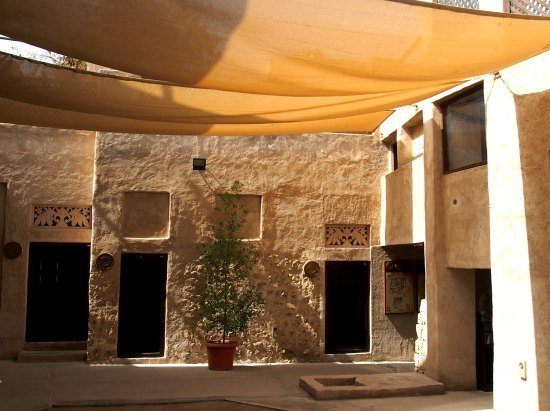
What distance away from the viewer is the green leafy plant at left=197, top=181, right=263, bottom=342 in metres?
9.10

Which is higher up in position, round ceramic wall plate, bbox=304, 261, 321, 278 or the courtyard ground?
round ceramic wall plate, bbox=304, 261, 321, 278

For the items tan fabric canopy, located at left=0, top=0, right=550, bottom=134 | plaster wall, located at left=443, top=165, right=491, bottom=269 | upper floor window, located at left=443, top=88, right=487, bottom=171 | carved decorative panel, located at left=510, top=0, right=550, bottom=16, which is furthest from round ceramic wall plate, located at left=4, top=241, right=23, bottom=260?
carved decorative panel, located at left=510, top=0, right=550, bottom=16

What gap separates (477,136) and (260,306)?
4419 mm

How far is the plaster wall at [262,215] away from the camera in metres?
9.37

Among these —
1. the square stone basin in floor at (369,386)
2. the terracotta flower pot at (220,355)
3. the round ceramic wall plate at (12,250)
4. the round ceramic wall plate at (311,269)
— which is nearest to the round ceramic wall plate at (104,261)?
the round ceramic wall plate at (12,250)

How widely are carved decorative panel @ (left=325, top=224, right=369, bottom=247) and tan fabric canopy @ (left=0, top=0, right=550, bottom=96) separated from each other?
5.30 m

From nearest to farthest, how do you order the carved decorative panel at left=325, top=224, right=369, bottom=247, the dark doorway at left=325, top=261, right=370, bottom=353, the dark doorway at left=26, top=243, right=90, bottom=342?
the dark doorway at left=26, top=243, right=90, bottom=342, the dark doorway at left=325, top=261, right=370, bottom=353, the carved decorative panel at left=325, top=224, right=369, bottom=247

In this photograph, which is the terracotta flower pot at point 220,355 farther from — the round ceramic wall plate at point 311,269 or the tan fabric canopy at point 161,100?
the tan fabric canopy at point 161,100

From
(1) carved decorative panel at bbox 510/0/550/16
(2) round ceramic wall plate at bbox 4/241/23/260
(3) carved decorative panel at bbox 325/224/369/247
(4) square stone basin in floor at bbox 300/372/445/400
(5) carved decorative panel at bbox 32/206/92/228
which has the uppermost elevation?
(1) carved decorative panel at bbox 510/0/550/16

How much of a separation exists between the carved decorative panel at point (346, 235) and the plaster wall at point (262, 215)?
12 cm

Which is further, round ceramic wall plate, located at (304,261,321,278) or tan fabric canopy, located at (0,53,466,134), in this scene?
round ceramic wall plate, located at (304,261,321,278)

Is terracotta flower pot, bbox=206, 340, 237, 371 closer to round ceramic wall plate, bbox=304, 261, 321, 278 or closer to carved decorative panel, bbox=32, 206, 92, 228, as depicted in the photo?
round ceramic wall plate, bbox=304, 261, 321, 278

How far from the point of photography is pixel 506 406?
5988 millimetres

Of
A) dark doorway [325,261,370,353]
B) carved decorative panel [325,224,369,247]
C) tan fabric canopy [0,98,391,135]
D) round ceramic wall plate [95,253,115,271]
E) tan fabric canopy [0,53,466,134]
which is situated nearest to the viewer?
tan fabric canopy [0,53,466,134]
